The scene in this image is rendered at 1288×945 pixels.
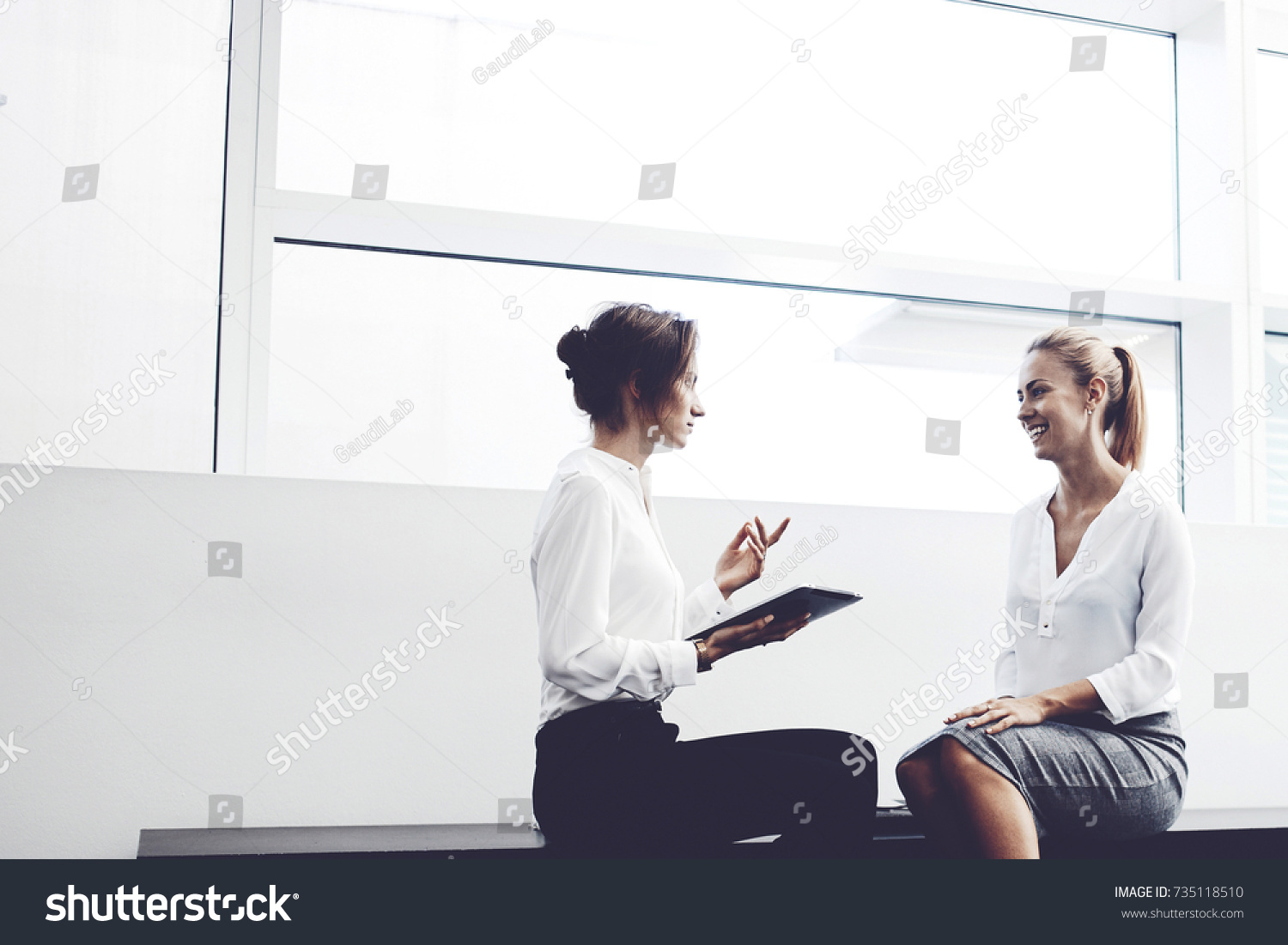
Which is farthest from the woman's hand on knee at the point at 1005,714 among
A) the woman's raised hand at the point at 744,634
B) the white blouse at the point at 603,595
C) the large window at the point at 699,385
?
the large window at the point at 699,385

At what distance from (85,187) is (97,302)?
0.68ft

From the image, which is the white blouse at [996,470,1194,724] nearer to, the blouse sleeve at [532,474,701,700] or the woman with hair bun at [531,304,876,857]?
the woman with hair bun at [531,304,876,857]

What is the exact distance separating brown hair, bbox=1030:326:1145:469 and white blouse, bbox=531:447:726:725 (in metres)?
0.71

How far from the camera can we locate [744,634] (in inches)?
48.5

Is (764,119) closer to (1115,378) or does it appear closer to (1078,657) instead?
(1115,378)

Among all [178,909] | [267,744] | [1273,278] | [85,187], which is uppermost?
[1273,278]

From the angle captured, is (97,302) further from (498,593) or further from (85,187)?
(498,593)

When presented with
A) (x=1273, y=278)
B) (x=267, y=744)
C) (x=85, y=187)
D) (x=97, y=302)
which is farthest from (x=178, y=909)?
(x=1273, y=278)

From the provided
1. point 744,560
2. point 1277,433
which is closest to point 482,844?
point 744,560

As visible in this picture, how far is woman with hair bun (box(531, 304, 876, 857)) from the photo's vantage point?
1.12m

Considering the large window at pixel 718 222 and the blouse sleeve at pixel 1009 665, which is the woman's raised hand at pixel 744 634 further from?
the large window at pixel 718 222

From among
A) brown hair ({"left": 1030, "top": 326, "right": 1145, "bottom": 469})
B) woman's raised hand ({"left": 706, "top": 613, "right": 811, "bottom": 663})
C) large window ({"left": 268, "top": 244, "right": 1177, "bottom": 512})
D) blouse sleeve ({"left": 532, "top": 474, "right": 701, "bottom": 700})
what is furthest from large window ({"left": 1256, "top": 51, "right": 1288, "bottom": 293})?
blouse sleeve ({"left": 532, "top": 474, "right": 701, "bottom": 700})

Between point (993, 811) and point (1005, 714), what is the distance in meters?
0.14

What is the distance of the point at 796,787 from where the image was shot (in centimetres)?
116
